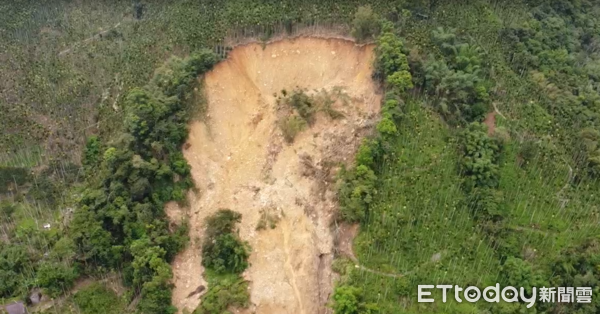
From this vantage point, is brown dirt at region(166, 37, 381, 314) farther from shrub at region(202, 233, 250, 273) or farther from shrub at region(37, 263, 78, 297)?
shrub at region(37, 263, 78, 297)

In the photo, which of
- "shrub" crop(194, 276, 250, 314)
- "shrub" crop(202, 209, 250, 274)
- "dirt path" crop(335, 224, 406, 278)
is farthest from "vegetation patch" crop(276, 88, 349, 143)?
"shrub" crop(194, 276, 250, 314)

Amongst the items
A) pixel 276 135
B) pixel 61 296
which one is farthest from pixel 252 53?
pixel 61 296

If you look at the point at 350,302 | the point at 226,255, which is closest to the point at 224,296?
the point at 226,255

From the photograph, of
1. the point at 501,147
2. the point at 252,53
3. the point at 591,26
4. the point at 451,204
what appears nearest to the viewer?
the point at 451,204

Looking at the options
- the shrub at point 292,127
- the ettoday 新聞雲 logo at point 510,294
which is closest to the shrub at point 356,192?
the shrub at point 292,127

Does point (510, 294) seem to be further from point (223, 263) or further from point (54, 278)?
point (54, 278)

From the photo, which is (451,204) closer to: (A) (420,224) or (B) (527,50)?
(A) (420,224)
